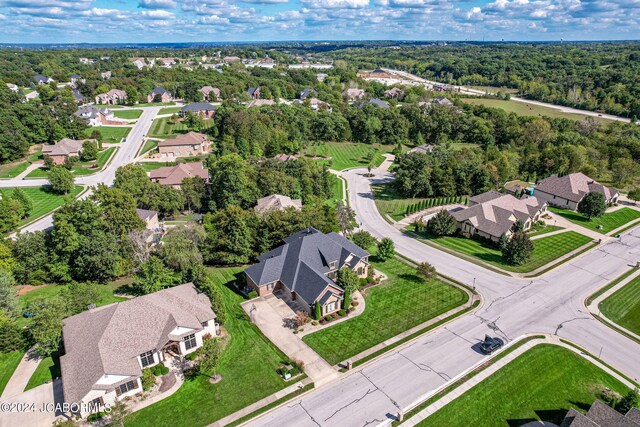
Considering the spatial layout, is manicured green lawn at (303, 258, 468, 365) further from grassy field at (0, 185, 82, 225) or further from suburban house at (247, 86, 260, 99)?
suburban house at (247, 86, 260, 99)

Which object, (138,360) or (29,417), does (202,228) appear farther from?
(29,417)

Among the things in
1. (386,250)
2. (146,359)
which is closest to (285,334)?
(146,359)

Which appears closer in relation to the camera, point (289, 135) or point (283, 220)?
point (283, 220)

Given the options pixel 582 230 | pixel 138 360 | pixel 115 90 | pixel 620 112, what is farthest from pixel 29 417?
pixel 620 112

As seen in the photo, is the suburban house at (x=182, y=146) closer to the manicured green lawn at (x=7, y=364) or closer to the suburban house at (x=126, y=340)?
the suburban house at (x=126, y=340)

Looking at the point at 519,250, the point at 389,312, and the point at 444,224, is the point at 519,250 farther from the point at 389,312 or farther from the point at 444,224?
the point at 389,312

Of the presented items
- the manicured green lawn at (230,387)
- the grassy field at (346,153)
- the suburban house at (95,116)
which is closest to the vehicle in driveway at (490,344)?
the manicured green lawn at (230,387)
